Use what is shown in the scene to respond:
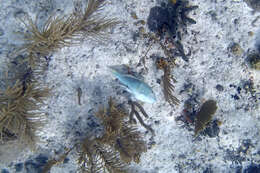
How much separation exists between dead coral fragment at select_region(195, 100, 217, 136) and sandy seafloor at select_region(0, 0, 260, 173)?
229 mm

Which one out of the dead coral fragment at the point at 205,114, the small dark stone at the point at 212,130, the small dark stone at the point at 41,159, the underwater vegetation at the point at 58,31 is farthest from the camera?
the small dark stone at the point at 212,130

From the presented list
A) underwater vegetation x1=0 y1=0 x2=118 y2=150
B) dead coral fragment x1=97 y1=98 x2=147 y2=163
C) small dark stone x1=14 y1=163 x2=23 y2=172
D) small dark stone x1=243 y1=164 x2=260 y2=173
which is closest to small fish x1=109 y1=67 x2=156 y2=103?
dead coral fragment x1=97 y1=98 x2=147 y2=163

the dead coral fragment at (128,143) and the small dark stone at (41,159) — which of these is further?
the small dark stone at (41,159)

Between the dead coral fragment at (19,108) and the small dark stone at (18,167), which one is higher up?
the dead coral fragment at (19,108)

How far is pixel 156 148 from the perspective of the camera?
5.52m

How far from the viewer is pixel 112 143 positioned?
460cm

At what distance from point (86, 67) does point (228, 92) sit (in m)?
3.98

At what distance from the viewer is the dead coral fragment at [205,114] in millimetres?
4980

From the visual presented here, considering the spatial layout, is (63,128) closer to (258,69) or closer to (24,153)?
(24,153)

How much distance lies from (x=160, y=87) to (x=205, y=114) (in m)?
1.40

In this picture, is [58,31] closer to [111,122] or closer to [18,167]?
[111,122]

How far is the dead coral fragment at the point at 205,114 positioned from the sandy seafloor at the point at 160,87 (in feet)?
0.75

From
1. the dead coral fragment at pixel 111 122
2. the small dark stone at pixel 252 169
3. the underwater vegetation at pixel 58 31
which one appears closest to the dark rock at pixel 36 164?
the dead coral fragment at pixel 111 122

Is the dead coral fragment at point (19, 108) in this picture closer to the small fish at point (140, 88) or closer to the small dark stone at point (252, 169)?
the small fish at point (140, 88)
